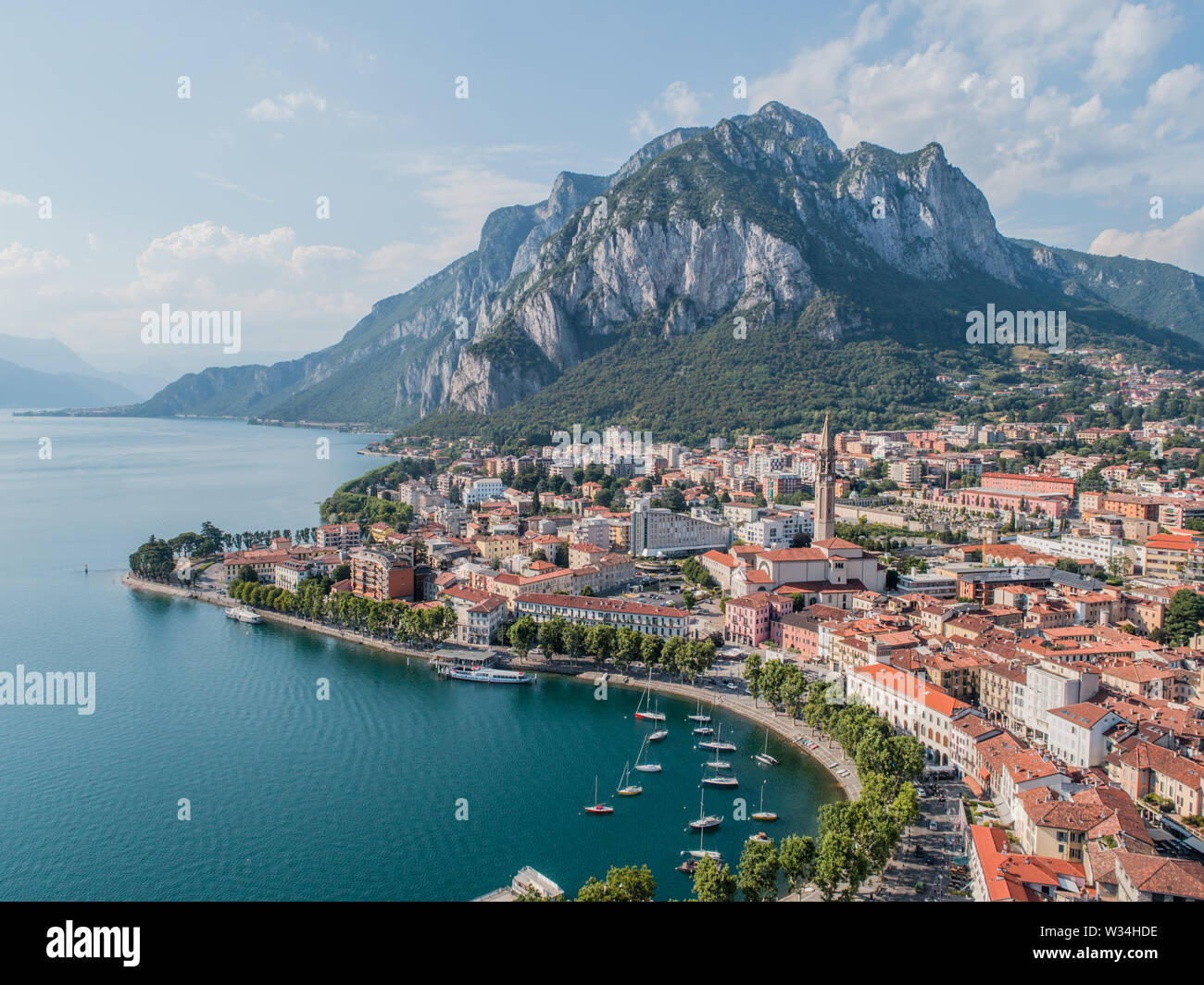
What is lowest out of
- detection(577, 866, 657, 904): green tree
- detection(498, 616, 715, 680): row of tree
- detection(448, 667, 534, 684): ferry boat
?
detection(448, 667, 534, 684): ferry boat

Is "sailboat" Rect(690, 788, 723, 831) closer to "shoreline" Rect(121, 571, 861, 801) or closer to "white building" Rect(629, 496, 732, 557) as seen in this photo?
"shoreline" Rect(121, 571, 861, 801)

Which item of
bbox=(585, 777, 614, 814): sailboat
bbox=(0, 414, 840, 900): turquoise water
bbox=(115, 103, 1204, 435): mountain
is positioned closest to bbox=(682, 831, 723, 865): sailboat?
bbox=(0, 414, 840, 900): turquoise water

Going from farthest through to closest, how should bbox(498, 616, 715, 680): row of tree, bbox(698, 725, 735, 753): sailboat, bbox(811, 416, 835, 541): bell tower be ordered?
bbox(811, 416, 835, 541): bell tower
bbox(498, 616, 715, 680): row of tree
bbox(698, 725, 735, 753): sailboat

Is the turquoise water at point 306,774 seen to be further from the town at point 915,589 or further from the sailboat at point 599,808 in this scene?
the town at point 915,589

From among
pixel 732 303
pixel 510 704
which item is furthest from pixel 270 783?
pixel 732 303

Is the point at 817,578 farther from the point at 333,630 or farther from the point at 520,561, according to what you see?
the point at 333,630

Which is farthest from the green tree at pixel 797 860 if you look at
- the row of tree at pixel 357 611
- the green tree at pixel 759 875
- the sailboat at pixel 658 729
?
the row of tree at pixel 357 611

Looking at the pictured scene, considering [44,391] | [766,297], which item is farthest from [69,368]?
[766,297]
